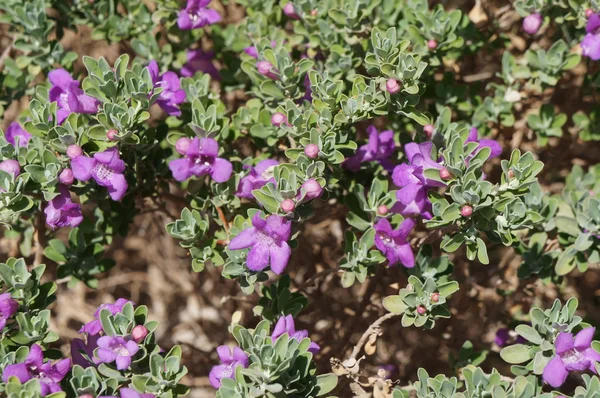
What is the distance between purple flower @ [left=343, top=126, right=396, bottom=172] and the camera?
2683 mm

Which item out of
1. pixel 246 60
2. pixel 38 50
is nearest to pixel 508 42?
pixel 246 60

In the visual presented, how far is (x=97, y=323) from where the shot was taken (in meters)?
2.35

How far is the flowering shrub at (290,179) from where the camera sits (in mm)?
2258

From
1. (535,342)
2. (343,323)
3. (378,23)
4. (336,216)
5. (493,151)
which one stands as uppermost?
(378,23)

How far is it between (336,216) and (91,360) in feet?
4.25

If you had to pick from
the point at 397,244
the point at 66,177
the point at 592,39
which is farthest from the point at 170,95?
the point at 592,39

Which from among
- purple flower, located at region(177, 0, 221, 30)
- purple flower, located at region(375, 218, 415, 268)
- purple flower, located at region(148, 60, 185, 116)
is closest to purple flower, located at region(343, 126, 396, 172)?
purple flower, located at region(375, 218, 415, 268)

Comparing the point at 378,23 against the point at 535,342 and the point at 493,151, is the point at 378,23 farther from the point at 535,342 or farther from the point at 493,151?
the point at 535,342

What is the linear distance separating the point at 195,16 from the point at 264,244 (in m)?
1.15

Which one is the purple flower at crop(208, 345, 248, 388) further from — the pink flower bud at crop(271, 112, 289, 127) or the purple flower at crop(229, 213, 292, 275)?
the pink flower bud at crop(271, 112, 289, 127)

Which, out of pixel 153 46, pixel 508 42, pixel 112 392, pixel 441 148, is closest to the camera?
pixel 112 392

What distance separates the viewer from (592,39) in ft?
8.91

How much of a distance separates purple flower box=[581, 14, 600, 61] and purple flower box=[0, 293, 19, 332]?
237 cm

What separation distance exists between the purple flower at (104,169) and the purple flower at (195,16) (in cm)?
75
